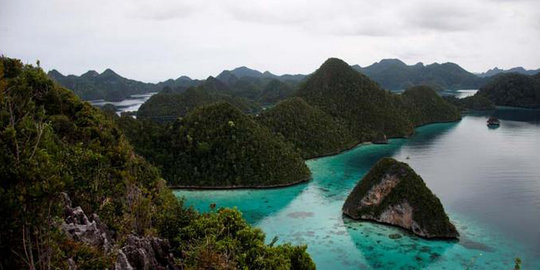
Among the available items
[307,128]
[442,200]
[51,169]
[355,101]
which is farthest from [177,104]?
[51,169]

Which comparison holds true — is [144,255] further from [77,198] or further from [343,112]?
[343,112]

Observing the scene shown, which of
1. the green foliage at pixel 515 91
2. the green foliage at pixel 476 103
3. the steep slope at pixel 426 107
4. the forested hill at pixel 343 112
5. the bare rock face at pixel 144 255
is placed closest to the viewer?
the bare rock face at pixel 144 255

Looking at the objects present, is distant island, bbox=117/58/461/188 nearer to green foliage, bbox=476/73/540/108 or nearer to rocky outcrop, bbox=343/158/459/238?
rocky outcrop, bbox=343/158/459/238

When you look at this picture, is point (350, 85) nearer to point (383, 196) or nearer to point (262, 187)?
point (262, 187)

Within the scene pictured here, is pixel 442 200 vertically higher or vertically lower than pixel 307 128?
lower

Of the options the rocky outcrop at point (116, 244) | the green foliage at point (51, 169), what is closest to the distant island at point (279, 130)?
the green foliage at point (51, 169)

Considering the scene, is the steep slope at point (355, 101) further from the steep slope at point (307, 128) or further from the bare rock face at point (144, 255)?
the bare rock face at point (144, 255)
